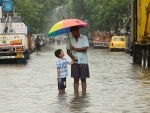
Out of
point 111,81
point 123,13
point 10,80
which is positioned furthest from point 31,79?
point 123,13

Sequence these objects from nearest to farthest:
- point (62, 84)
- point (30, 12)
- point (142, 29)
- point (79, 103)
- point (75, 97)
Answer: point (79, 103) < point (75, 97) < point (62, 84) < point (142, 29) < point (30, 12)

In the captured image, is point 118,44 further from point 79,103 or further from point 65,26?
point 79,103

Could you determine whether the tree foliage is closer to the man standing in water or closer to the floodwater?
the floodwater

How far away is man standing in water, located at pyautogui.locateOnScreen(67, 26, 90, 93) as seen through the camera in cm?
1567

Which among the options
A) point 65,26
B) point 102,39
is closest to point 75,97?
point 65,26

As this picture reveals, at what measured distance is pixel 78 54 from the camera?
15789 mm

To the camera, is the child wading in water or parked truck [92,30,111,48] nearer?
the child wading in water

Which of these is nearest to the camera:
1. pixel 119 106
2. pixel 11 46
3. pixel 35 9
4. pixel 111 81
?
pixel 119 106

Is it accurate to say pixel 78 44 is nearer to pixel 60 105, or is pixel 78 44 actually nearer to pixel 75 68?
pixel 75 68

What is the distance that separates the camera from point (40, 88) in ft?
58.8

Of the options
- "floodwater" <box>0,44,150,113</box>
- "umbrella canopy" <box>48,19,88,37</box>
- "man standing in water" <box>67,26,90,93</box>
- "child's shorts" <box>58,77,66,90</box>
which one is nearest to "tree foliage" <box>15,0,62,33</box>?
"floodwater" <box>0,44,150,113</box>

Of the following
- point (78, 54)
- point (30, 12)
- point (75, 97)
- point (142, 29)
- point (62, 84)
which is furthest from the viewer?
point (30, 12)

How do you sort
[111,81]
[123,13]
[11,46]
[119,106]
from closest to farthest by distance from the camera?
[119,106], [111,81], [11,46], [123,13]

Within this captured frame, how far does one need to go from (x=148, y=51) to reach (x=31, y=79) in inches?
376
